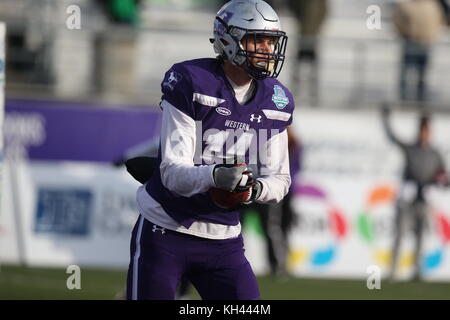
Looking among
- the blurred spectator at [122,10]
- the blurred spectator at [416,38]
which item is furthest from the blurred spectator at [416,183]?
the blurred spectator at [122,10]

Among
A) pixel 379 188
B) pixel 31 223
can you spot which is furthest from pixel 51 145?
pixel 379 188

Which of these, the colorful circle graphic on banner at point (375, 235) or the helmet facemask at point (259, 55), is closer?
the helmet facemask at point (259, 55)

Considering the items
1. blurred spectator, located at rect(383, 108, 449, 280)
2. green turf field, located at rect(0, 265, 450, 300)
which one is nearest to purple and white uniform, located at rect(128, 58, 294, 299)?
green turf field, located at rect(0, 265, 450, 300)

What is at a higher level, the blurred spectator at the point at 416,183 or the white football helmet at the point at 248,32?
the white football helmet at the point at 248,32

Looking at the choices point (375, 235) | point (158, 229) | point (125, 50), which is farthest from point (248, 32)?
point (125, 50)

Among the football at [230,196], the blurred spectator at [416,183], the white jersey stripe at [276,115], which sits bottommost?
the blurred spectator at [416,183]

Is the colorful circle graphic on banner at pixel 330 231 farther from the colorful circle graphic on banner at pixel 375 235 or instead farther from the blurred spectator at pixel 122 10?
the blurred spectator at pixel 122 10

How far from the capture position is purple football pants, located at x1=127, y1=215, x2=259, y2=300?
5.88m

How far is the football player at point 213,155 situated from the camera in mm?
5859

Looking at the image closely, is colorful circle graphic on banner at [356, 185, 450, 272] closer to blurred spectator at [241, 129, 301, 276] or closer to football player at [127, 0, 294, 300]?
blurred spectator at [241, 129, 301, 276]

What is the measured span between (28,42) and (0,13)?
106 inches

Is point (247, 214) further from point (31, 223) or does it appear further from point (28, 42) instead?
point (28, 42)

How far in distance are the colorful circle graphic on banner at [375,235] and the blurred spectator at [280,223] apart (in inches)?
33.7

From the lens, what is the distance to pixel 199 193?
19.2ft
